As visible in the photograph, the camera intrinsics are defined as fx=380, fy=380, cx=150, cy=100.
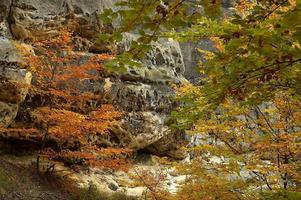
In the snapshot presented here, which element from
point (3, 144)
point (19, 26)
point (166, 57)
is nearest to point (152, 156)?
point (166, 57)

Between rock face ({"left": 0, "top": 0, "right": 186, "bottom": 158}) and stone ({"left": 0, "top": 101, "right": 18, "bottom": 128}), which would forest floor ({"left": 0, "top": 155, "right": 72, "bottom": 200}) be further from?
rock face ({"left": 0, "top": 0, "right": 186, "bottom": 158})

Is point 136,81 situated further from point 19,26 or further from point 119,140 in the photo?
point 19,26

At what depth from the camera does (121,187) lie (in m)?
18.7

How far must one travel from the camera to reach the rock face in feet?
51.6

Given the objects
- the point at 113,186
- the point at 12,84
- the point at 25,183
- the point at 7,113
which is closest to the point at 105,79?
the point at 113,186

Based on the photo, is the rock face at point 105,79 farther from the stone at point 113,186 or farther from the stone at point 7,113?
the stone at point 113,186

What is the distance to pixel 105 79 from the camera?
66.4 feet

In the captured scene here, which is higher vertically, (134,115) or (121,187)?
(134,115)

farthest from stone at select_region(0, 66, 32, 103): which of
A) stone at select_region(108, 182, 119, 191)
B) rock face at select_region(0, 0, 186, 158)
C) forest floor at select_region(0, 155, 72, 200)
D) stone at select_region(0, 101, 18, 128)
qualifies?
stone at select_region(108, 182, 119, 191)

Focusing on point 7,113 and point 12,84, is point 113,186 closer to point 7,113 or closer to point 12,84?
point 7,113

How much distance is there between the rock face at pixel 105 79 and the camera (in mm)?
15742

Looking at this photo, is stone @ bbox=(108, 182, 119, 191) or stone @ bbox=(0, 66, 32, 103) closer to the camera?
stone @ bbox=(0, 66, 32, 103)

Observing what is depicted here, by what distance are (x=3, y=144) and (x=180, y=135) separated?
1054 centimetres

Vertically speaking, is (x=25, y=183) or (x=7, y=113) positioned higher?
(x=7, y=113)
